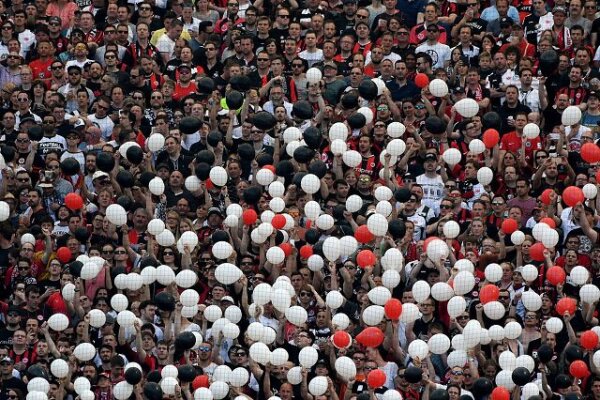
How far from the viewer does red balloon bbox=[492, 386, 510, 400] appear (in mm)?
21922

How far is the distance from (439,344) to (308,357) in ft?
3.99

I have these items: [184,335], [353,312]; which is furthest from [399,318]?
[184,335]

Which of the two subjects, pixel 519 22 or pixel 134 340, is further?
pixel 519 22

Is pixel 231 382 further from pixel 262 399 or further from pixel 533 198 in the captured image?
pixel 533 198

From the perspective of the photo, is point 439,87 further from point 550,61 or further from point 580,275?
point 580,275

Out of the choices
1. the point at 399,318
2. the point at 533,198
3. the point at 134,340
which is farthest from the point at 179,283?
the point at 533,198

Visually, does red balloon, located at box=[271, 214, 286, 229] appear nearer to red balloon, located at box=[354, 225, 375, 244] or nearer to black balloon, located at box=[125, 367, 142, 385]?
red balloon, located at box=[354, 225, 375, 244]

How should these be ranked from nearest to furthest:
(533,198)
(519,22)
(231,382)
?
(231,382)
(533,198)
(519,22)

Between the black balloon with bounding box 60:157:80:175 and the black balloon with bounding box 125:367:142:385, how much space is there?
3067 millimetres

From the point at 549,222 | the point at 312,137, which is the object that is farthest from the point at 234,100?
the point at 549,222

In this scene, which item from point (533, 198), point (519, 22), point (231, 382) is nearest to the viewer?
point (231, 382)

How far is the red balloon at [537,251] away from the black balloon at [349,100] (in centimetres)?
272

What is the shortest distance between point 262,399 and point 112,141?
13.2ft

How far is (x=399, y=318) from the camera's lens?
22.8 m
